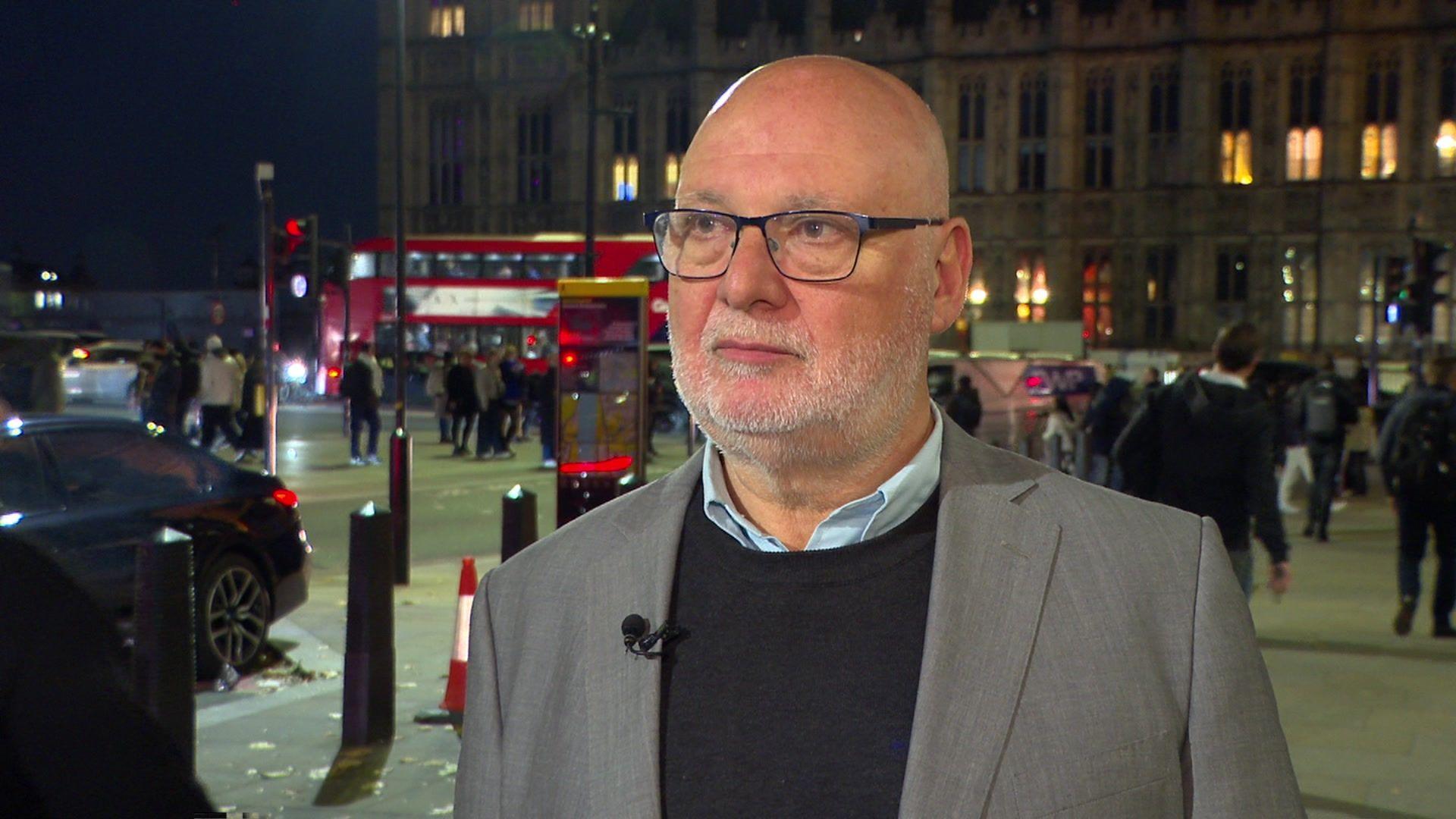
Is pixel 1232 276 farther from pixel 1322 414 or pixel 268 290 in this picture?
pixel 268 290

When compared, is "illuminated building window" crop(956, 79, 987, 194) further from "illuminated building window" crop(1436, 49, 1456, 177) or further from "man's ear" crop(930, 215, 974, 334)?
"man's ear" crop(930, 215, 974, 334)

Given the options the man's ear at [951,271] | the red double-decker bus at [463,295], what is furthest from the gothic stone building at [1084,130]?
the man's ear at [951,271]

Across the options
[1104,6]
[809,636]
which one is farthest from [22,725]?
[1104,6]

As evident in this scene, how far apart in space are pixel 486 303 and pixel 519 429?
10827 millimetres

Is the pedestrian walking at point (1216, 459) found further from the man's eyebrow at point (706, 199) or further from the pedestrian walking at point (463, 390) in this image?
A: the pedestrian walking at point (463, 390)

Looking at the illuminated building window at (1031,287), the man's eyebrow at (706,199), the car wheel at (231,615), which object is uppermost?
the illuminated building window at (1031,287)

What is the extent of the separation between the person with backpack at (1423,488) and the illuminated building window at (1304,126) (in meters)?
37.3

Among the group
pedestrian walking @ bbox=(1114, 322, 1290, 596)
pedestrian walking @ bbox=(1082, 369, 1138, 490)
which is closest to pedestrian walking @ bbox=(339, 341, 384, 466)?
pedestrian walking @ bbox=(1082, 369, 1138, 490)

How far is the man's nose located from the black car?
217 inches

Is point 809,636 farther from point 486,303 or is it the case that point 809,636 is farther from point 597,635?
point 486,303

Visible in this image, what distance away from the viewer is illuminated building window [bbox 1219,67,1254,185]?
4406cm

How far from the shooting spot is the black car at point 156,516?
22.4 ft

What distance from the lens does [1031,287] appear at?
4534 cm

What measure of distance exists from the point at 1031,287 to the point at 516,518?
39.5m
